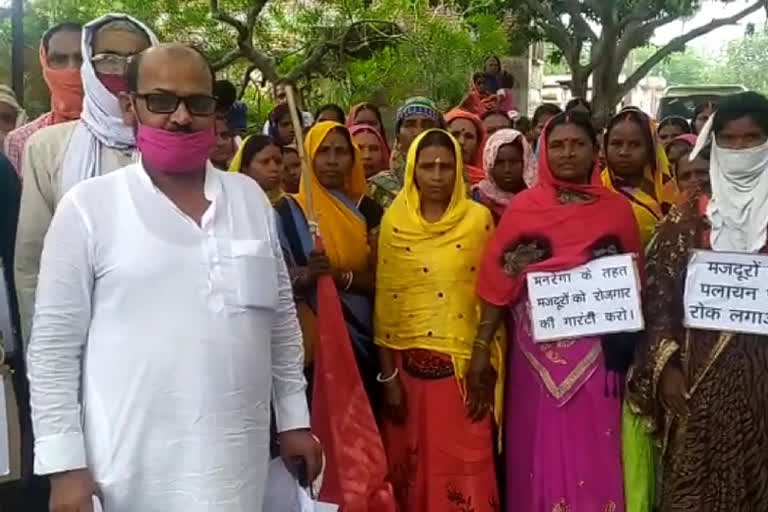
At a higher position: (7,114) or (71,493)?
(7,114)

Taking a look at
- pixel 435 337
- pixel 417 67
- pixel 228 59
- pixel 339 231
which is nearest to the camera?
pixel 435 337

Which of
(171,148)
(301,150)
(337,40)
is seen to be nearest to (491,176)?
(301,150)

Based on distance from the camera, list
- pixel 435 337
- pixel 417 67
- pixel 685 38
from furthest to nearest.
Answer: pixel 685 38
pixel 417 67
pixel 435 337

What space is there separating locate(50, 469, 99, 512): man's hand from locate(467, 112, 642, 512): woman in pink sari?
179 centimetres

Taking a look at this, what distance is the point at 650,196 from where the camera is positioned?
4.61m

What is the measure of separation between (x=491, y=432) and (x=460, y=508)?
312 mm

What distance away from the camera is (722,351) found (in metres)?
3.40

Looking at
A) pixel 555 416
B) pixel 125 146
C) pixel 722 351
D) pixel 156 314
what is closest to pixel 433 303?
pixel 555 416

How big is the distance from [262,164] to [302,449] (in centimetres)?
172

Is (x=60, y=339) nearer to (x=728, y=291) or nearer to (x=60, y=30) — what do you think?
(x=60, y=30)

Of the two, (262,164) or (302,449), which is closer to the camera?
(302,449)

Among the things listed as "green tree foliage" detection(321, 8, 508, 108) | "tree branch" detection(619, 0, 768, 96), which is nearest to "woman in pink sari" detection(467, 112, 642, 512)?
"green tree foliage" detection(321, 8, 508, 108)

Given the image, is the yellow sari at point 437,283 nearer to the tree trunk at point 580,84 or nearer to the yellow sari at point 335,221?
the yellow sari at point 335,221

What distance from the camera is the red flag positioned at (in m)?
3.51
